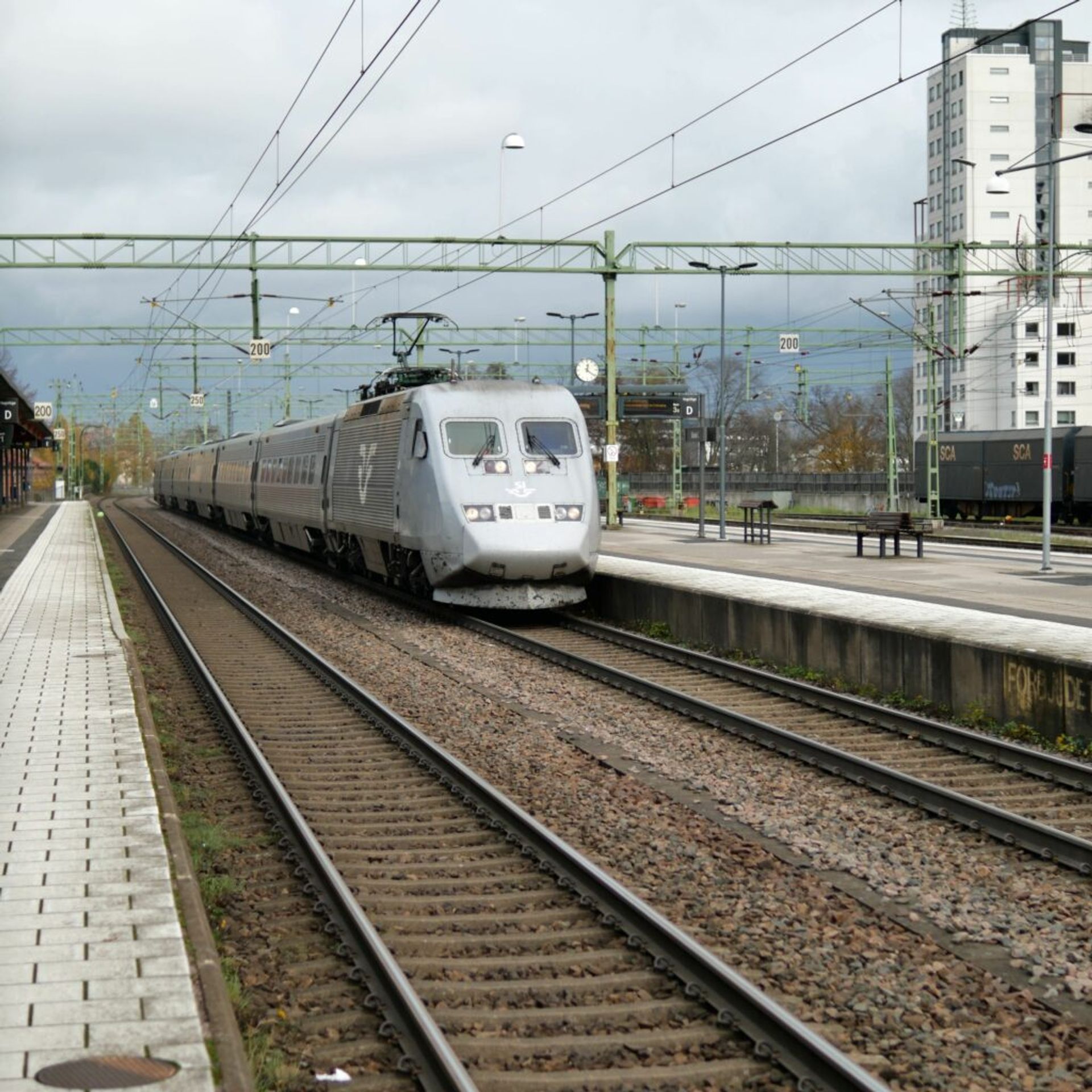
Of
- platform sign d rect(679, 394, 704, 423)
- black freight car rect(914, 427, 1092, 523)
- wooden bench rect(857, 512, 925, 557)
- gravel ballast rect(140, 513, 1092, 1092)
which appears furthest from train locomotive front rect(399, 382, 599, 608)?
black freight car rect(914, 427, 1092, 523)

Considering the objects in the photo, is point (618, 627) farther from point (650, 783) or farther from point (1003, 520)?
point (1003, 520)

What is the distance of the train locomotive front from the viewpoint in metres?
17.8

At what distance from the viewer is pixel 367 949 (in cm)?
605

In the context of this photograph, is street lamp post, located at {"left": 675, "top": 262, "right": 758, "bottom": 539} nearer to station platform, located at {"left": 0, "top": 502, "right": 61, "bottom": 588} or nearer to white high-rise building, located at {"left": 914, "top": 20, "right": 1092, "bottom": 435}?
station platform, located at {"left": 0, "top": 502, "right": 61, "bottom": 588}

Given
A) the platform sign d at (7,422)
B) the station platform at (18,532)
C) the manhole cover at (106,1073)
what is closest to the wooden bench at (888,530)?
the station platform at (18,532)

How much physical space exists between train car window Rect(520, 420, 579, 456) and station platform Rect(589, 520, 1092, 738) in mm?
2004

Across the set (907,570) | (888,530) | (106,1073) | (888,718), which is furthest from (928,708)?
(888,530)

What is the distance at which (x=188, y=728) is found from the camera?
1188 cm

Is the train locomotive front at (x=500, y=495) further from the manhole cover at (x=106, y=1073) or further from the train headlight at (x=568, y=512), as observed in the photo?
the manhole cover at (x=106, y=1073)

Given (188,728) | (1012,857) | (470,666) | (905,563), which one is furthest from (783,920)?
(905,563)

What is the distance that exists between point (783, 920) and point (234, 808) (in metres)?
3.87

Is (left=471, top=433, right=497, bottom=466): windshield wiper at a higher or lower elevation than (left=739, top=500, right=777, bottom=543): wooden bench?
higher

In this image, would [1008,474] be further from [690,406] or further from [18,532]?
[18,532]

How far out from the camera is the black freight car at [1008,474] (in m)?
45.4
